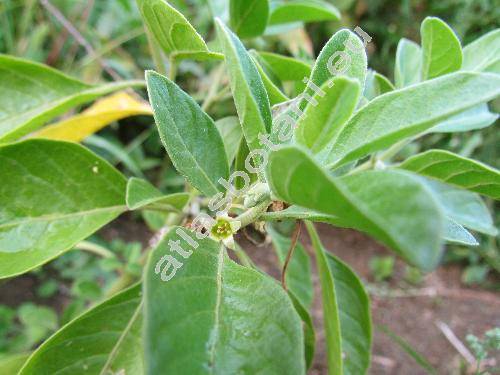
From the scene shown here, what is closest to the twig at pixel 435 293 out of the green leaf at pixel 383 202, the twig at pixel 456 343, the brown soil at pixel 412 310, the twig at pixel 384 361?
the brown soil at pixel 412 310

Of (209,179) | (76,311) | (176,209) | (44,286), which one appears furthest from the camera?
(44,286)

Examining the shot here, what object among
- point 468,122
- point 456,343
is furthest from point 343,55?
point 456,343

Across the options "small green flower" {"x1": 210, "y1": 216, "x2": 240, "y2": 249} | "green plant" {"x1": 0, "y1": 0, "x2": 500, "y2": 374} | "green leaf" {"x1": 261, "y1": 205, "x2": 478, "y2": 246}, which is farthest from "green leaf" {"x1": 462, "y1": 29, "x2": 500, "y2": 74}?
"small green flower" {"x1": 210, "y1": 216, "x2": 240, "y2": 249}

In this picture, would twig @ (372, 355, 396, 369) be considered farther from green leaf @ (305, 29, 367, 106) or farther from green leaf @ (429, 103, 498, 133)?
green leaf @ (305, 29, 367, 106)

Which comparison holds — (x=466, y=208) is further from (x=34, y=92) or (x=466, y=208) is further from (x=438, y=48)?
(x=34, y=92)

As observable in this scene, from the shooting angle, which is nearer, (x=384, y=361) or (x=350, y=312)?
(x=350, y=312)

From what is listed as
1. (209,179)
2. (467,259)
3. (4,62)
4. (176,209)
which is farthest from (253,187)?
(467,259)

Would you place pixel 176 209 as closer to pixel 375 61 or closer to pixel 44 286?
pixel 44 286
